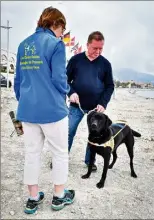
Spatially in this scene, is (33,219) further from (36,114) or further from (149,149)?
(149,149)

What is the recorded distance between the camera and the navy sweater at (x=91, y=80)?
4582 millimetres

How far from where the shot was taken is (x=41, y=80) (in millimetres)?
3135

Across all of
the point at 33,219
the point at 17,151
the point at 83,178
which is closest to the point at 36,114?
the point at 33,219

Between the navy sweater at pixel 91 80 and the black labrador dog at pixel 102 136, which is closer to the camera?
the black labrador dog at pixel 102 136

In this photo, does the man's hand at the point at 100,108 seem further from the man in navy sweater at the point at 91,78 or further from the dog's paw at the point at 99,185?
the dog's paw at the point at 99,185

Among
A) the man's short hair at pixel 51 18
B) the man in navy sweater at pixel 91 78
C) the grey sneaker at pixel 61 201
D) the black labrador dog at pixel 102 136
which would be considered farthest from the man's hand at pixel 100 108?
the man's short hair at pixel 51 18

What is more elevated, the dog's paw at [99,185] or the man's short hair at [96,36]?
the man's short hair at [96,36]

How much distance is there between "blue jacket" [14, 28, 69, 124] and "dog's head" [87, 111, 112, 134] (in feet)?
3.36

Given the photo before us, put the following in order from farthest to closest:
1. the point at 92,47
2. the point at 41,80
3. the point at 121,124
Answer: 1. the point at 121,124
2. the point at 92,47
3. the point at 41,80

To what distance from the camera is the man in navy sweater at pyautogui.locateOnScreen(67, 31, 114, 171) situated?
456cm

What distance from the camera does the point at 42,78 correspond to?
3.12 m

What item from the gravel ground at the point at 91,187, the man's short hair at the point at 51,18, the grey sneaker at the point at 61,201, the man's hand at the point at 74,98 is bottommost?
the gravel ground at the point at 91,187

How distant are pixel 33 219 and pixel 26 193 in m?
0.64

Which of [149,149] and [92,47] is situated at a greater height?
[92,47]
